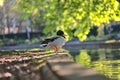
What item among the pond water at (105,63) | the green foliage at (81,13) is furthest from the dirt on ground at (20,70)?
the green foliage at (81,13)

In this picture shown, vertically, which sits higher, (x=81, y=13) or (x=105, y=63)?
(x=81, y=13)

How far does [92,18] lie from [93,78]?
1571 centimetres

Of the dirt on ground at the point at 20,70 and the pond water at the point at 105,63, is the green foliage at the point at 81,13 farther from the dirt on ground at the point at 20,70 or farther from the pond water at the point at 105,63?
the dirt on ground at the point at 20,70

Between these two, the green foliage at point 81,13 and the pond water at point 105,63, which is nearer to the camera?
the pond water at point 105,63

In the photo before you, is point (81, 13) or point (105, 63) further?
point (81, 13)

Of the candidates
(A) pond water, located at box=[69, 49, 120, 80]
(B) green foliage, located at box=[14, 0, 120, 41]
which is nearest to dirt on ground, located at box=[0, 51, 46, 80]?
(A) pond water, located at box=[69, 49, 120, 80]

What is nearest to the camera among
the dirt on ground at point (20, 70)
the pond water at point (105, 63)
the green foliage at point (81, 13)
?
the dirt on ground at point (20, 70)

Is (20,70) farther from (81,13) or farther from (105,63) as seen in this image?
(81,13)

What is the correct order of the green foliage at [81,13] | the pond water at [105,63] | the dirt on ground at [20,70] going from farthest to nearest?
the green foliage at [81,13] < the pond water at [105,63] < the dirt on ground at [20,70]

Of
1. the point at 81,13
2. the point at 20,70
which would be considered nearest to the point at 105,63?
the point at 81,13

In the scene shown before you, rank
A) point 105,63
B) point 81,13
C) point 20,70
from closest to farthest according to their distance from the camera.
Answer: point 20,70
point 105,63
point 81,13

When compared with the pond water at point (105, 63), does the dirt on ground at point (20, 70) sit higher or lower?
higher

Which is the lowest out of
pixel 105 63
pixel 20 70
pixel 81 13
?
pixel 105 63

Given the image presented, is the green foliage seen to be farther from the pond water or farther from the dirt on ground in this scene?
the dirt on ground
